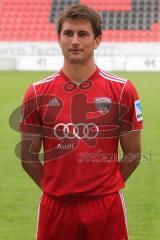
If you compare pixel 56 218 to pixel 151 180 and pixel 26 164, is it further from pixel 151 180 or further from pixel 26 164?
pixel 151 180

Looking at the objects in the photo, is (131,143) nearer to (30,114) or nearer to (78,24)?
(30,114)

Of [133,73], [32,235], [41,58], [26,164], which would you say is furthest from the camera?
[41,58]

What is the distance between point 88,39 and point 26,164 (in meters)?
0.80

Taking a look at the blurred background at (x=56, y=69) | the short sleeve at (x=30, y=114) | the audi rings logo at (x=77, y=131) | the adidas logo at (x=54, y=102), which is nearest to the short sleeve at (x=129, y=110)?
the audi rings logo at (x=77, y=131)

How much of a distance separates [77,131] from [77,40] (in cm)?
46

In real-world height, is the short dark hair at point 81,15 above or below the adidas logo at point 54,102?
above

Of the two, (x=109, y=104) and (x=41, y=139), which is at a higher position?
(x=109, y=104)

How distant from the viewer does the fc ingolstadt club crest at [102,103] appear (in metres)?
2.90

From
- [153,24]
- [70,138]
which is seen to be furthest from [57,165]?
[153,24]

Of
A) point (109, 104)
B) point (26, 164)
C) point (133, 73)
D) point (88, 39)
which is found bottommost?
point (133, 73)

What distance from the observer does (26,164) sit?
3.21 m

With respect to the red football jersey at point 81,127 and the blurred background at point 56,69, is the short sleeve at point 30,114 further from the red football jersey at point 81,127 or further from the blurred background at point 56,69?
the blurred background at point 56,69

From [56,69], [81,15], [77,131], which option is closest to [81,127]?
[77,131]

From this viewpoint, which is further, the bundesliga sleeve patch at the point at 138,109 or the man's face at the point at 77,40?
the bundesliga sleeve patch at the point at 138,109
